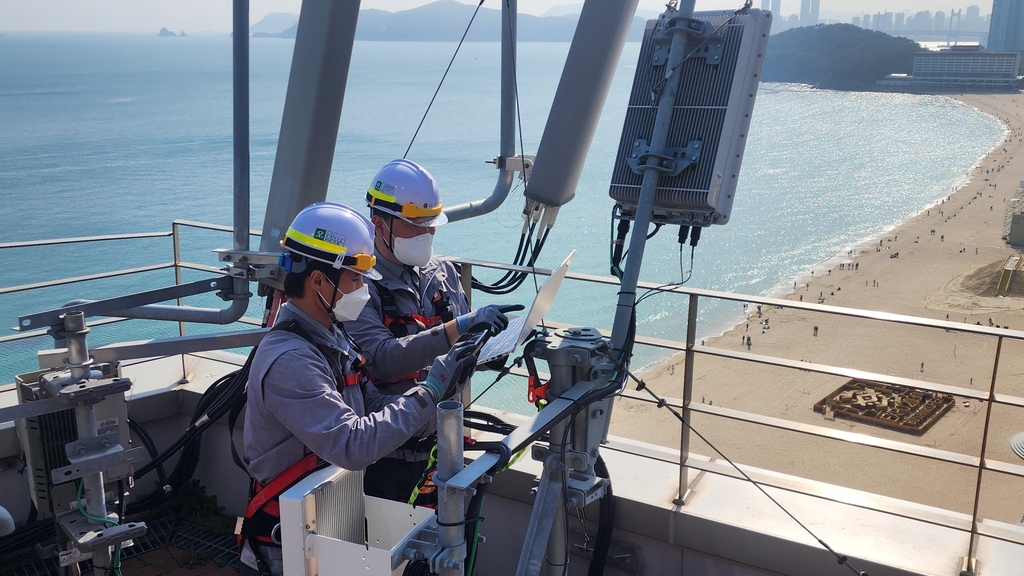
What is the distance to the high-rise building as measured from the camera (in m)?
144

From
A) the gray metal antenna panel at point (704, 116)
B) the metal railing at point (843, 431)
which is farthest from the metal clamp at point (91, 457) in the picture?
the gray metal antenna panel at point (704, 116)

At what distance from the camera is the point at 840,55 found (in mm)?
132625

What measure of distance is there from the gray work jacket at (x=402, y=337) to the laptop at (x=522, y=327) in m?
0.41

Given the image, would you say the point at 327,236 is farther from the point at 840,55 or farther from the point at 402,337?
the point at 840,55

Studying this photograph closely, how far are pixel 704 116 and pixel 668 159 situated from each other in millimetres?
208

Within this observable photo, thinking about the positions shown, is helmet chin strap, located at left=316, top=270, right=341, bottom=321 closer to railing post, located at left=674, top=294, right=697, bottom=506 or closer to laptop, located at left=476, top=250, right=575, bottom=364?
laptop, located at left=476, top=250, right=575, bottom=364

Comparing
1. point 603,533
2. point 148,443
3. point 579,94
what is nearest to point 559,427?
point 603,533

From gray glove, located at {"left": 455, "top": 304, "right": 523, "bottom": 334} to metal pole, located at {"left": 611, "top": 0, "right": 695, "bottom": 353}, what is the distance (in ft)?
1.53

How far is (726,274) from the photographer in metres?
62.2

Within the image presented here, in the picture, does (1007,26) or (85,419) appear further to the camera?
(1007,26)

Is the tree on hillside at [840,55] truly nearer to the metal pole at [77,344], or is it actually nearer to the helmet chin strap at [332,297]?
the metal pole at [77,344]

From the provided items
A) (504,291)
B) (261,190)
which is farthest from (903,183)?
(504,291)

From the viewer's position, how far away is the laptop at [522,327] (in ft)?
7.23

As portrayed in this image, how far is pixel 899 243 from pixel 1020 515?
54.0 m
